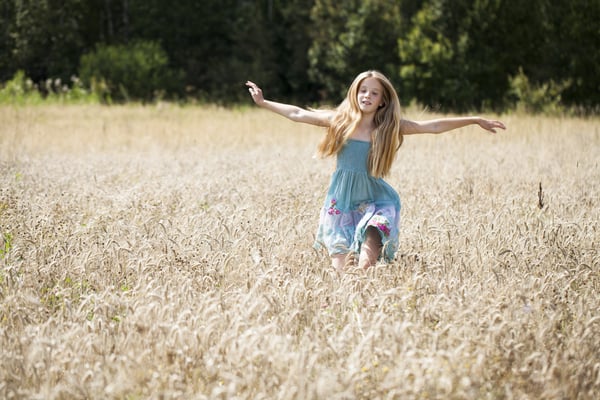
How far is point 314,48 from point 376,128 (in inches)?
985

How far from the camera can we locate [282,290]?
12.8 ft

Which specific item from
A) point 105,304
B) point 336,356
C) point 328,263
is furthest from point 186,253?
point 336,356

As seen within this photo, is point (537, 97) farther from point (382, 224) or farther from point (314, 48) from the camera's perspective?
point (382, 224)

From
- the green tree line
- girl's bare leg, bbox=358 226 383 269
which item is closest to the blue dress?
girl's bare leg, bbox=358 226 383 269

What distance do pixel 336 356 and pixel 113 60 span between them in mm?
26421

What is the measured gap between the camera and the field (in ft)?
9.50

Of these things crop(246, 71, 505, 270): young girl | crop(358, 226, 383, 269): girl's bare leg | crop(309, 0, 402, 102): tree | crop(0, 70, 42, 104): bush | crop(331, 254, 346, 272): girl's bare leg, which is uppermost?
crop(309, 0, 402, 102): tree

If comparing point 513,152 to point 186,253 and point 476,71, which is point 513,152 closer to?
point 186,253

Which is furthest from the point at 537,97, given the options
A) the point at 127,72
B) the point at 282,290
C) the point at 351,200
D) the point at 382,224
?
the point at 282,290

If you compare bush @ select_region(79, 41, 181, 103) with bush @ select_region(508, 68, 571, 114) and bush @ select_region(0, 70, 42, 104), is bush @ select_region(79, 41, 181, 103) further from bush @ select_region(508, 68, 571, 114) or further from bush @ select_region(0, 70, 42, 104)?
bush @ select_region(508, 68, 571, 114)

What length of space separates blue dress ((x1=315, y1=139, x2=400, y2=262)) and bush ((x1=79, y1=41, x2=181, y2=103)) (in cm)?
2211

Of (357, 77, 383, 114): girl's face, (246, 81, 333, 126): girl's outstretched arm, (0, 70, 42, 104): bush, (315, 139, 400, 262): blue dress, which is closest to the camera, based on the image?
(315, 139, 400, 262): blue dress

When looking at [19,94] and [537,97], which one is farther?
[19,94]

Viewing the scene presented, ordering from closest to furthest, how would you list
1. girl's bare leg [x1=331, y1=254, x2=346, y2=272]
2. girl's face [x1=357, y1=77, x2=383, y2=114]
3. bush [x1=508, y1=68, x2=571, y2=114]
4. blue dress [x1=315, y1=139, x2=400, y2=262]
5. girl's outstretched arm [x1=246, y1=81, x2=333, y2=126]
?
girl's bare leg [x1=331, y1=254, x2=346, y2=272]
blue dress [x1=315, y1=139, x2=400, y2=262]
girl's face [x1=357, y1=77, x2=383, y2=114]
girl's outstretched arm [x1=246, y1=81, x2=333, y2=126]
bush [x1=508, y1=68, x2=571, y2=114]
